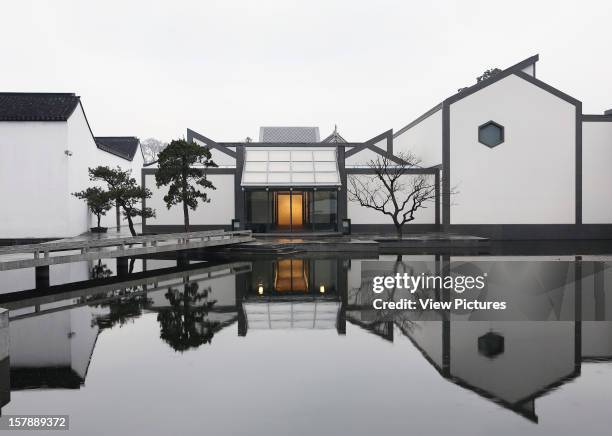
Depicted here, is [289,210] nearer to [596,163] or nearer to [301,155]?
[301,155]

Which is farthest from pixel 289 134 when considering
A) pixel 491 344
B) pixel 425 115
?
pixel 491 344

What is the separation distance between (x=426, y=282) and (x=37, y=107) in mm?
25869

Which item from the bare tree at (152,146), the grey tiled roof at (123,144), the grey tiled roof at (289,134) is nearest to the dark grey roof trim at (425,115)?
the grey tiled roof at (289,134)

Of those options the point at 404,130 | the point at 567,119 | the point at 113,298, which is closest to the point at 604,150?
the point at 567,119

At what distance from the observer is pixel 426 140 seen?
32.5 meters

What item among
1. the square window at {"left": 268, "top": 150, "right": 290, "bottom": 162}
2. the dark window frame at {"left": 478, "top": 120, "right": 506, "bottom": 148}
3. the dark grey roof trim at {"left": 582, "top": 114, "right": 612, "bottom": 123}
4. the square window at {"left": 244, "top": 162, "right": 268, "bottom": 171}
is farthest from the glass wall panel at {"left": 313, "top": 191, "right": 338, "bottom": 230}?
the dark grey roof trim at {"left": 582, "top": 114, "right": 612, "bottom": 123}

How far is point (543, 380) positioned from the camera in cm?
582

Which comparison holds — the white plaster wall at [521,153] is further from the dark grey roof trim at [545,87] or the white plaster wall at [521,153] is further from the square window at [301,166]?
the square window at [301,166]

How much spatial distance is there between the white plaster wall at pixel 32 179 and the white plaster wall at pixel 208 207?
542 centimetres

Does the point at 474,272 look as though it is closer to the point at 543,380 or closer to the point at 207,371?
the point at 543,380

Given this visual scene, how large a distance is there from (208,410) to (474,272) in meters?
11.8

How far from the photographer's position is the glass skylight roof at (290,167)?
2872 cm

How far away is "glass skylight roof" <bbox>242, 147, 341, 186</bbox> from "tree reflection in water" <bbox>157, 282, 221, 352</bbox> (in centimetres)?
1740

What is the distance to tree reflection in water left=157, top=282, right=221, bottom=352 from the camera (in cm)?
773
